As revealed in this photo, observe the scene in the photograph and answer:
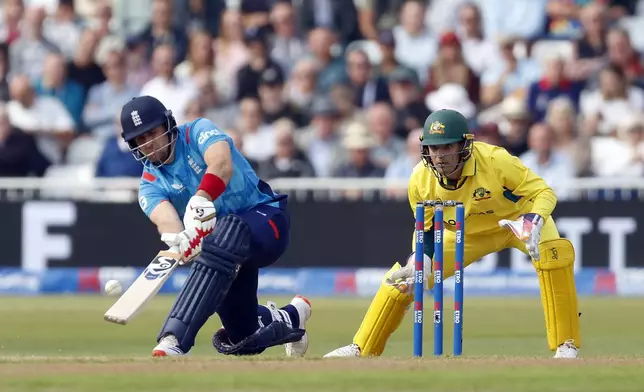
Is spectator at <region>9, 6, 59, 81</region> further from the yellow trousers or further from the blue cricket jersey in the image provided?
the yellow trousers

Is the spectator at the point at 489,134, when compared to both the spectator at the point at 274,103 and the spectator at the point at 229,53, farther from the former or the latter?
the spectator at the point at 229,53

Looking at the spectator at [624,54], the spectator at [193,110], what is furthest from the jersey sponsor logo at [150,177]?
the spectator at [624,54]

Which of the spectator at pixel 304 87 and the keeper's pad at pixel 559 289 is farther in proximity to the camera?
the spectator at pixel 304 87

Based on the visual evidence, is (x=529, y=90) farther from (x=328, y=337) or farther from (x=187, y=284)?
(x=187, y=284)

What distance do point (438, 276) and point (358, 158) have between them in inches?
274

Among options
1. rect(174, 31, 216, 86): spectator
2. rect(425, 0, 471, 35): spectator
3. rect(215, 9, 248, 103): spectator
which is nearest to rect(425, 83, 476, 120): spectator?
rect(425, 0, 471, 35): spectator

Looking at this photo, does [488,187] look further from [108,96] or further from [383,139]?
[108,96]

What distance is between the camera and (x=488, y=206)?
8797 mm

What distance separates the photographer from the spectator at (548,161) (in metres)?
14.7

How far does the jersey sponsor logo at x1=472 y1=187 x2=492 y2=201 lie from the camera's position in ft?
28.5

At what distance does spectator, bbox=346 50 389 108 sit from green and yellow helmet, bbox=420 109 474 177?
7596 mm

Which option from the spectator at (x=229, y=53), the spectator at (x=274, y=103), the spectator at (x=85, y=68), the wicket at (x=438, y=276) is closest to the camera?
the wicket at (x=438, y=276)

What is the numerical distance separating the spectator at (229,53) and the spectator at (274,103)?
419 mm

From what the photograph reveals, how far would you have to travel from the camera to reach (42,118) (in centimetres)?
1617
